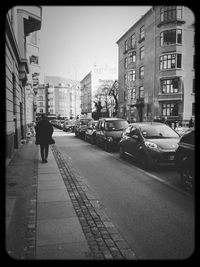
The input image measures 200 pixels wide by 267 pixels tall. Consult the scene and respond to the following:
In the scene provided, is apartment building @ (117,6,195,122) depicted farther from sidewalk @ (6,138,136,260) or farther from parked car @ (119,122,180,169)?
sidewalk @ (6,138,136,260)

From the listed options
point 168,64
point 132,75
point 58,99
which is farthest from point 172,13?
point 58,99

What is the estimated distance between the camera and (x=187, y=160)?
6.77 meters

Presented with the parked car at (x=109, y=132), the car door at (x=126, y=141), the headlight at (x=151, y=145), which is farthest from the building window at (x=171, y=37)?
the headlight at (x=151, y=145)

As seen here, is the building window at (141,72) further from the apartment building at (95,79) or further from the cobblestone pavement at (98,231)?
the apartment building at (95,79)

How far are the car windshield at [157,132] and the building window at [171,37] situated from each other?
98.8ft

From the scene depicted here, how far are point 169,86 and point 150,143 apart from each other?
99.7ft

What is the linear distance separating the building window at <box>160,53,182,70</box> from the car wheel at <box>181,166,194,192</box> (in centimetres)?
3312

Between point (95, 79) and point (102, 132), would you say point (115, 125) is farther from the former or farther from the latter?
point (95, 79)

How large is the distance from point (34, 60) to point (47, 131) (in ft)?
92.2

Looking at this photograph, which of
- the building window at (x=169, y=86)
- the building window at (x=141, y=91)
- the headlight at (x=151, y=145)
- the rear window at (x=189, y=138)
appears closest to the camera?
the rear window at (x=189, y=138)

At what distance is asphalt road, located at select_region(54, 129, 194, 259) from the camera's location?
3.94 m

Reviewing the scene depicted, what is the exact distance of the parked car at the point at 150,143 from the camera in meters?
9.31

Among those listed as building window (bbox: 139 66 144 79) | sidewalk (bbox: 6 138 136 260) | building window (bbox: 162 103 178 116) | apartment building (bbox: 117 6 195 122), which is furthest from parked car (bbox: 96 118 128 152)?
building window (bbox: 139 66 144 79)

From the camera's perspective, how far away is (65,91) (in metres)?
142
